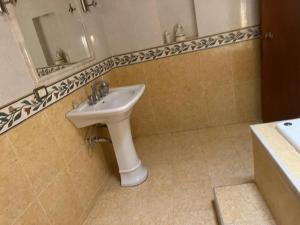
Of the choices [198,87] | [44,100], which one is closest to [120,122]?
[44,100]

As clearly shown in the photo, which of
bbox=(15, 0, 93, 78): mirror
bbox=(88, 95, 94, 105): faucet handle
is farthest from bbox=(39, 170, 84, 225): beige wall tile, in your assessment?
bbox=(15, 0, 93, 78): mirror

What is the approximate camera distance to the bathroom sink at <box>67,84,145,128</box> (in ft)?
5.03

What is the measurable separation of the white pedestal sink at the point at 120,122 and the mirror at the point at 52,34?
13.8 inches

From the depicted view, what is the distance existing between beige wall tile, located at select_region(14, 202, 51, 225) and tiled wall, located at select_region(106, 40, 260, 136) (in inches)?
58.6

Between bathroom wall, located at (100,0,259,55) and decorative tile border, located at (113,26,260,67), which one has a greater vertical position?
bathroom wall, located at (100,0,259,55)

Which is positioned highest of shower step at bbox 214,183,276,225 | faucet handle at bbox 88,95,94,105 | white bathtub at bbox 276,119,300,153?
faucet handle at bbox 88,95,94,105

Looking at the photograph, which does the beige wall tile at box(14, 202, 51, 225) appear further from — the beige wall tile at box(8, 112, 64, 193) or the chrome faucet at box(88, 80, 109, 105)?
the chrome faucet at box(88, 80, 109, 105)

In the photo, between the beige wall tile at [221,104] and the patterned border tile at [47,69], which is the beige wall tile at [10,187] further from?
the beige wall tile at [221,104]

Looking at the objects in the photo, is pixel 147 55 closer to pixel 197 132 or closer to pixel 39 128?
pixel 197 132

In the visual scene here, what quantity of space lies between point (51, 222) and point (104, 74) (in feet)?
4.63

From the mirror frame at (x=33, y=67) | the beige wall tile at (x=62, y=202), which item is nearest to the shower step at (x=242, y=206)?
the beige wall tile at (x=62, y=202)

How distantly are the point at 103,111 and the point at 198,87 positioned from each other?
1.28 meters

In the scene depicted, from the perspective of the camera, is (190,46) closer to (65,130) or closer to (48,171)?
(65,130)

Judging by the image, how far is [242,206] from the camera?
135cm
